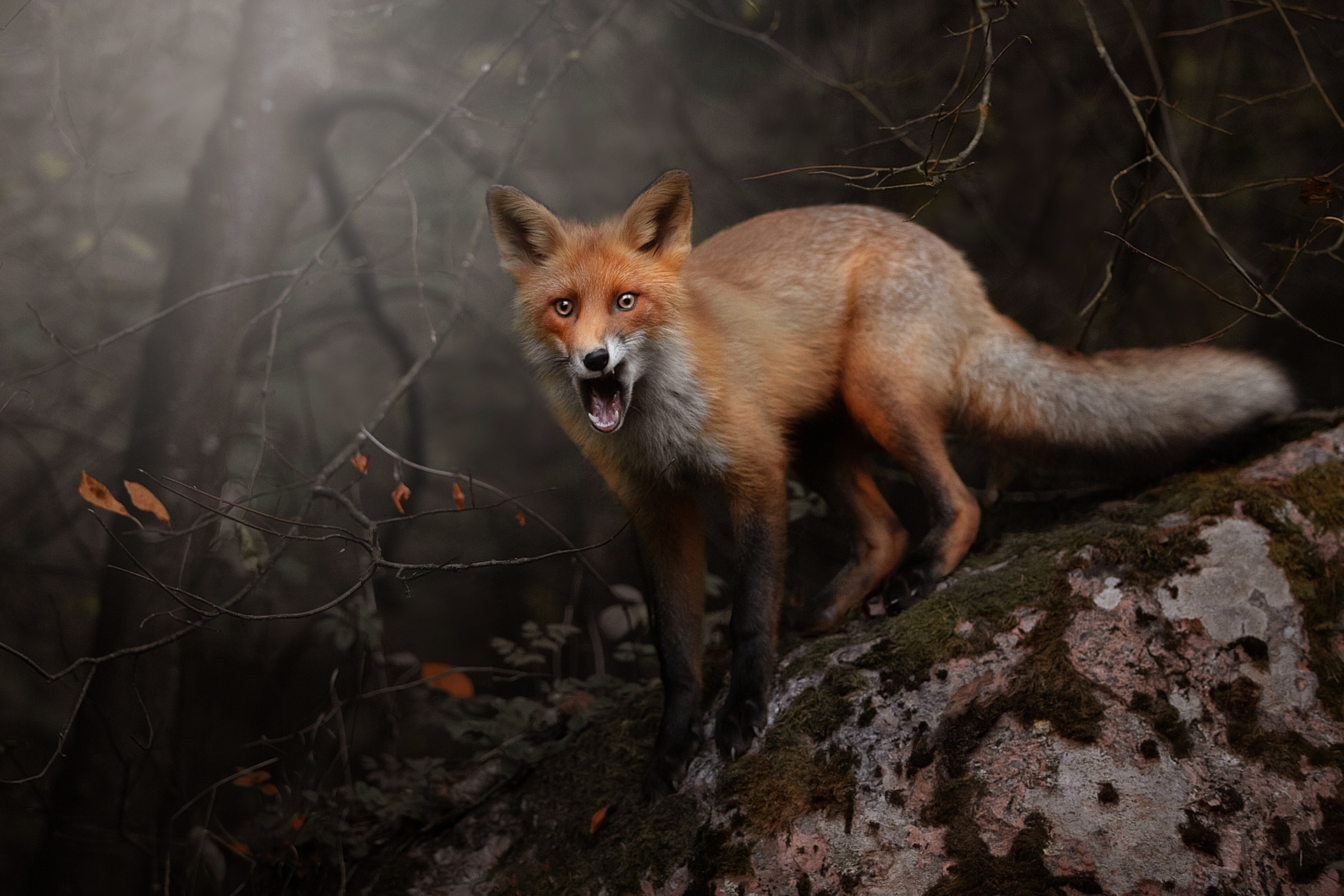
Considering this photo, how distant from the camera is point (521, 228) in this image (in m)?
2.02

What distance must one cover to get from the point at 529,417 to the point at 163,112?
204cm

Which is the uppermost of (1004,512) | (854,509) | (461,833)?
(854,509)

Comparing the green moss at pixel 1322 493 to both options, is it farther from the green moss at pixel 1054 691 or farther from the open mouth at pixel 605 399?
the open mouth at pixel 605 399

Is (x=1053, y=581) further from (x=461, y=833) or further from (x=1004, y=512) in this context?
(x=461, y=833)

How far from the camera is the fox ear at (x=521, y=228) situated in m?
1.96

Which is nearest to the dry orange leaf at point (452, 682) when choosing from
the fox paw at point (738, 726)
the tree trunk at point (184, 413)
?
the tree trunk at point (184, 413)

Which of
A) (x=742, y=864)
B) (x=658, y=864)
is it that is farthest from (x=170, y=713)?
(x=742, y=864)

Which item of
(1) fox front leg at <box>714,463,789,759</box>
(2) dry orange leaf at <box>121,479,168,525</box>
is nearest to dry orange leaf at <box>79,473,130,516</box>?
(2) dry orange leaf at <box>121,479,168,525</box>

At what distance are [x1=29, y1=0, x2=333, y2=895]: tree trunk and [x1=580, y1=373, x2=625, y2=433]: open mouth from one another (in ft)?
6.53

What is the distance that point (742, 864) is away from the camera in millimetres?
1638

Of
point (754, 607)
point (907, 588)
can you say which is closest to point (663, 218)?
point (754, 607)

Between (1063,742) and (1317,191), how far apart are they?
4.47ft

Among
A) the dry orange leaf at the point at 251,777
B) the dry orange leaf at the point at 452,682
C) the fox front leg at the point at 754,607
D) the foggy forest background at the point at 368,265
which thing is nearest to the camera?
the fox front leg at the point at 754,607

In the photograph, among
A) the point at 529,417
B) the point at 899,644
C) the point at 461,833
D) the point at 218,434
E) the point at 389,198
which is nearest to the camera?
the point at 899,644
